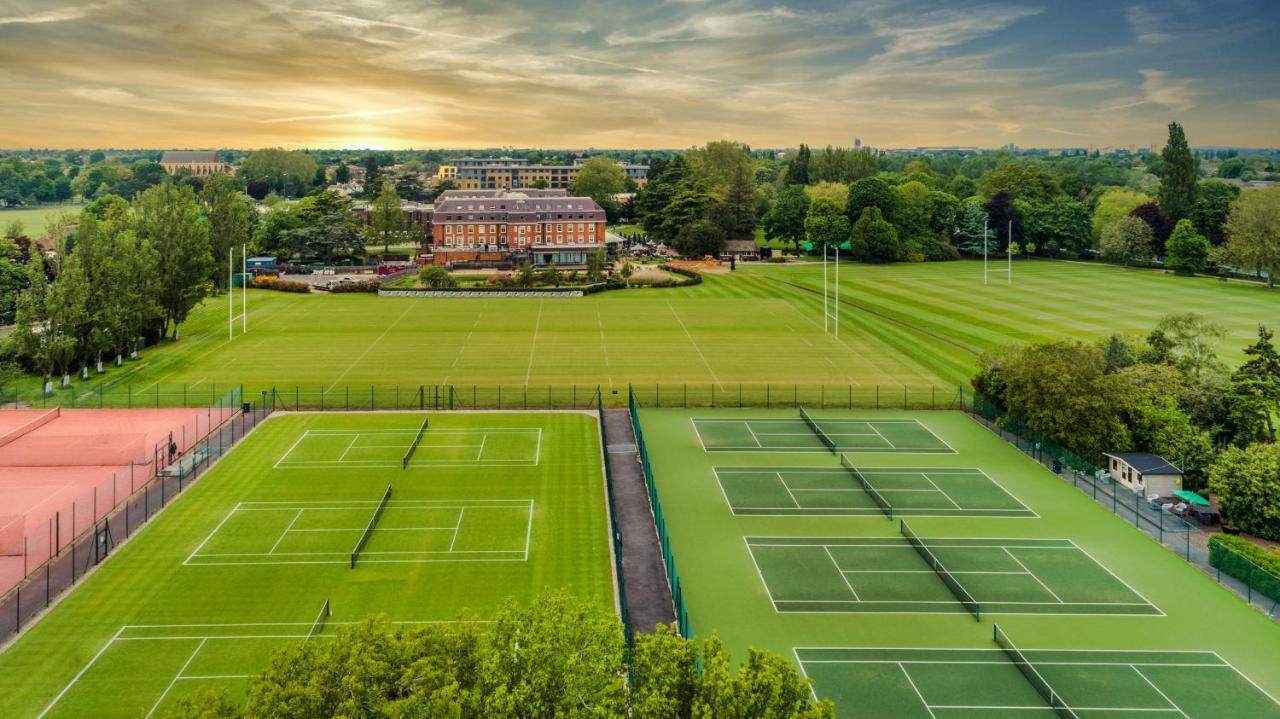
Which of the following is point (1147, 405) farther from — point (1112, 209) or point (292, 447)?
point (1112, 209)

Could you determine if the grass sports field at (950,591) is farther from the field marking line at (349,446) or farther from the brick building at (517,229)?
the brick building at (517,229)

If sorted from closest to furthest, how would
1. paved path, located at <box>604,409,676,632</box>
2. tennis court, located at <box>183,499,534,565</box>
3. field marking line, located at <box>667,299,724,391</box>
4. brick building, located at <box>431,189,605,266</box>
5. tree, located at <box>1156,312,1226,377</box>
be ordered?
paved path, located at <box>604,409,676,632</box>, tennis court, located at <box>183,499,534,565</box>, tree, located at <box>1156,312,1226,377</box>, field marking line, located at <box>667,299,724,391</box>, brick building, located at <box>431,189,605,266</box>

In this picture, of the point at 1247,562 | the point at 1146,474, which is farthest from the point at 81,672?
the point at 1146,474

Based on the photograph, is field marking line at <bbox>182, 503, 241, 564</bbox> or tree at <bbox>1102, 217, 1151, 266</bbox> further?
tree at <bbox>1102, 217, 1151, 266</bbox>

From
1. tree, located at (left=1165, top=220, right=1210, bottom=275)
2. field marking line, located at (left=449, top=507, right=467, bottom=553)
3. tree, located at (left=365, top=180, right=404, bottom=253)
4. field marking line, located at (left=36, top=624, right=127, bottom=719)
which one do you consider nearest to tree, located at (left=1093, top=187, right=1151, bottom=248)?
tree, located at (left=1165, top=220, right=1210, bottom=275)

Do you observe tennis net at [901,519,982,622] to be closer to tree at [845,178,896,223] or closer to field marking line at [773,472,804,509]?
field marking line at [773,472,804,509]
